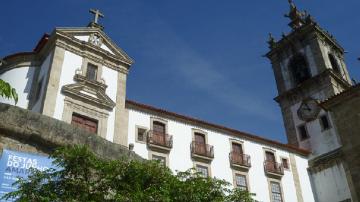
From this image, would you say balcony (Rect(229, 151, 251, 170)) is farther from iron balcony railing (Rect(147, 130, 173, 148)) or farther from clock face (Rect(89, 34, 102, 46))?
clock face (Rect(89, 34, 102, 46))

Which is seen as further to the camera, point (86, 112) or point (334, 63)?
point (334, 63)

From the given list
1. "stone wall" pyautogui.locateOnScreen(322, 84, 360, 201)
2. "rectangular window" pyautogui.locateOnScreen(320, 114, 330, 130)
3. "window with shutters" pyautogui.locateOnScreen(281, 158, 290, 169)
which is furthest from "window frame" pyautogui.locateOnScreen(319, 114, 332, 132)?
"stone wall" pyautogui.locateOnScreen(322, 84, 360, 201)

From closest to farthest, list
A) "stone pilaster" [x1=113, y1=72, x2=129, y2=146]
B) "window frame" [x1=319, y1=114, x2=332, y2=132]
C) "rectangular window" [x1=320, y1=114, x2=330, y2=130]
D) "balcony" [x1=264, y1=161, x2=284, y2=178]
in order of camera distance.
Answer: "stone pilaster" [x1=113, y1=72, x2=129, y2=146] → "balcony" [x1=264, y1=161, x2=284, y2=178] → "window frame" [x1=319, y1=114, x2=332, y2=132] → "rectangular window" [x1=320, y1=114, x2=330, y2=130]

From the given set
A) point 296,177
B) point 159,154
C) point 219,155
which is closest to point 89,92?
point 159,154

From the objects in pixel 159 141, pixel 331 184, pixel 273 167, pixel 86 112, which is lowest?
pixel 331 184

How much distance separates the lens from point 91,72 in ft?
70.7

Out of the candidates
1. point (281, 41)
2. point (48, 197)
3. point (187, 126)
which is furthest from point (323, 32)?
point (48, 197)

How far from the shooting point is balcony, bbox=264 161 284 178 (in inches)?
1031

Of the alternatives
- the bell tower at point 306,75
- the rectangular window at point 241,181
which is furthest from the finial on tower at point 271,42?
the rectangular window at point 241,181

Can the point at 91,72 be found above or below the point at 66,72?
above

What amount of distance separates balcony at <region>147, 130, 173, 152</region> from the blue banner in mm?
11634

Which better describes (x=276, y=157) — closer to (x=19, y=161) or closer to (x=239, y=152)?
(x=239, y=152)

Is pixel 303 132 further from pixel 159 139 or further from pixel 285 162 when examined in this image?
pixel 159 139

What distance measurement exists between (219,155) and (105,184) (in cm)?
1685
